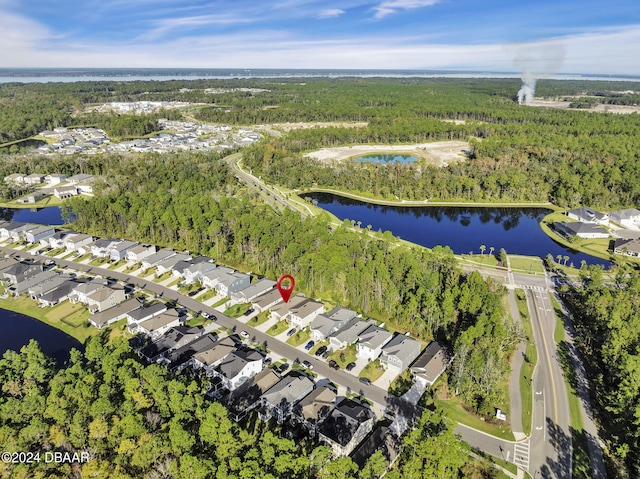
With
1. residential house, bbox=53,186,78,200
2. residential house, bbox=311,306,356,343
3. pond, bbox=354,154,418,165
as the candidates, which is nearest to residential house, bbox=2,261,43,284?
residential house, bbox=311,306,356,343

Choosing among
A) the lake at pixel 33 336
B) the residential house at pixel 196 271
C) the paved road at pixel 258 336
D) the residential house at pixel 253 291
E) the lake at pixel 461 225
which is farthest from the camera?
the lake at pixel 461 225

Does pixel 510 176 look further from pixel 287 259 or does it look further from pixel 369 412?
pixel 369 412

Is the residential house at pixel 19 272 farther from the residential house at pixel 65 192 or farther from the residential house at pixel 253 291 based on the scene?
the residential house at pixel 65 192

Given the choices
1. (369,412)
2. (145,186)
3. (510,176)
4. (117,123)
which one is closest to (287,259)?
(369,412)

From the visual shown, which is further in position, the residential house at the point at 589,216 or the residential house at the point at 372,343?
the residential house at the point at 589,216

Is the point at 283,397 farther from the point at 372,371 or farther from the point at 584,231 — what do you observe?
the point at 584,231

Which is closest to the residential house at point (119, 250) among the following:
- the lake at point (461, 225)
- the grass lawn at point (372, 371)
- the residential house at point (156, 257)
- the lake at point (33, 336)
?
the residential house at point (156, 257)

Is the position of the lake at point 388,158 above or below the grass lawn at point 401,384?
above
